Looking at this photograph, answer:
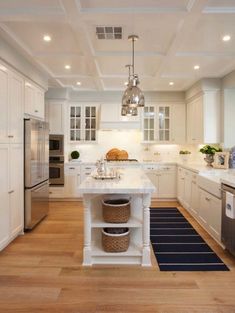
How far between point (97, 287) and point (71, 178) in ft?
13.1

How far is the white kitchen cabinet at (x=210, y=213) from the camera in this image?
350 centimetres

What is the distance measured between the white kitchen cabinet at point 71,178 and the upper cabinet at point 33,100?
68.6 inches

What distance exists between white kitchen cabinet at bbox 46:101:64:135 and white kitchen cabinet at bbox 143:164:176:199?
7.45ft

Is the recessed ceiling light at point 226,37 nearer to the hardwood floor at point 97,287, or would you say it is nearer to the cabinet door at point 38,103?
the hardwood floor at point 97,287

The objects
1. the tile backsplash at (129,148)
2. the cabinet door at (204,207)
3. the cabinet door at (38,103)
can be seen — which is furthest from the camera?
the tile backsplash at (129,148)

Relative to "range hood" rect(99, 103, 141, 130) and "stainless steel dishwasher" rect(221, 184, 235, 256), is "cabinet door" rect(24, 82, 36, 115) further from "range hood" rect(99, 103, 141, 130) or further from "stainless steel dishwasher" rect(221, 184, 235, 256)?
"stainless steel dishwasher" rect(221, 184, 235, 256)

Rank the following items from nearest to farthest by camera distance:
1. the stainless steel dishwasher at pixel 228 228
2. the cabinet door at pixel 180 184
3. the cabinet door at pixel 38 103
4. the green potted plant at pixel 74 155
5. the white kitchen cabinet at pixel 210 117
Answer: the stainless steel dishwasher at pixel 228 228, the cabinet door at pixel 38 103, the white kitchen cabinet at pixel 210 117, the cabinet door at pixel 180 184, the green potted plant at pixel 74 155

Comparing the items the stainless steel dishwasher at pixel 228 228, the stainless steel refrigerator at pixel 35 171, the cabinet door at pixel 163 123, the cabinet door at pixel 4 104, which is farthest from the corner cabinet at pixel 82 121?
the stainless steel dishwasher at pixel 228 228

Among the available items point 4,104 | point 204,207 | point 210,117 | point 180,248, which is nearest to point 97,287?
point 180,248

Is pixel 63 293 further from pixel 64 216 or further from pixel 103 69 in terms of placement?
pixel 103 69

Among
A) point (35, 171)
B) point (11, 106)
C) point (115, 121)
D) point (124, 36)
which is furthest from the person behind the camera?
point (115, 121)

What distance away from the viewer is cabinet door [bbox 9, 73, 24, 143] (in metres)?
3.55

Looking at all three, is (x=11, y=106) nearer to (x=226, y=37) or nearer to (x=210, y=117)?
(x=226, y=37)

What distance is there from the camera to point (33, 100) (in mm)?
4441
